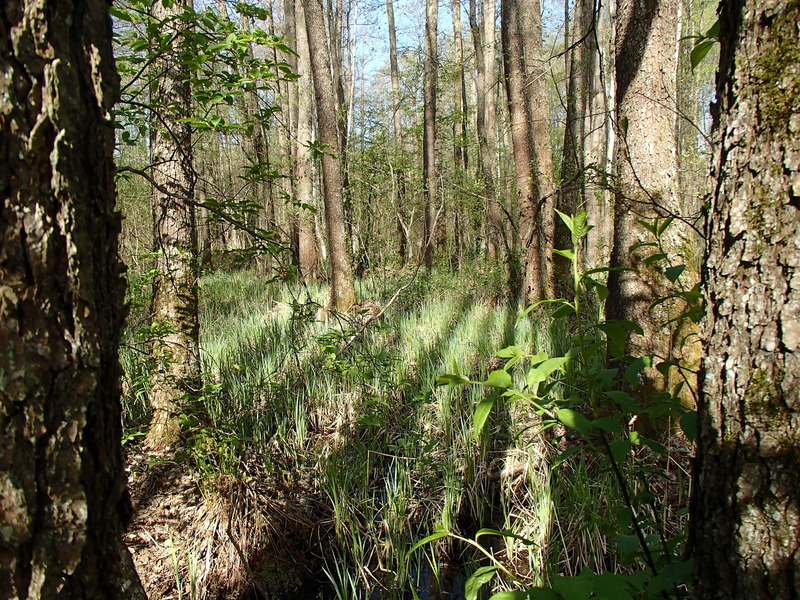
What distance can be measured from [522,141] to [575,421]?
4.81m

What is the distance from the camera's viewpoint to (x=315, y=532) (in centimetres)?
271

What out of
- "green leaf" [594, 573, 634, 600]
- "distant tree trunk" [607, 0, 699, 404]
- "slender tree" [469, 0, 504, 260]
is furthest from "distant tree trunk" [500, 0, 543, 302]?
"green leaf" [594, 573, 634, 600]

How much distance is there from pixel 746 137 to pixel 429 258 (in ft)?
30.6

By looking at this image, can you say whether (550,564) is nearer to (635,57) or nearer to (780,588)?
(780,588)

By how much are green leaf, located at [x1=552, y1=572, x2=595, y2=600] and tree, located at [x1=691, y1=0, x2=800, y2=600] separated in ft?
0.78

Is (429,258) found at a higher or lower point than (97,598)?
higher

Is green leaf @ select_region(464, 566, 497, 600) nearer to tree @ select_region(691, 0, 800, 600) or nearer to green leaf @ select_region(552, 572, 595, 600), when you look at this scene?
green leaf @ select_region(552, 572, 595, 600)

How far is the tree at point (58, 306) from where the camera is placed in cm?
72

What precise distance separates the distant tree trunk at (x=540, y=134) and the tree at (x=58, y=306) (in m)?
4.83

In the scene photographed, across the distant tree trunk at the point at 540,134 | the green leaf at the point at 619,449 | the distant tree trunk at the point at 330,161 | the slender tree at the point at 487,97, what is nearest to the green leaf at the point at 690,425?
the green leaf at the point at 619,449

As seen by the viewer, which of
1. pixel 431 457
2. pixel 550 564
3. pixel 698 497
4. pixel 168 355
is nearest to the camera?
pixel 698 497

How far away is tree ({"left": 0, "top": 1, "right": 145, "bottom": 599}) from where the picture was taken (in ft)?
2.36

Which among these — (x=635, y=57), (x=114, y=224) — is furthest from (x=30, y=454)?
(x=635, y=57)

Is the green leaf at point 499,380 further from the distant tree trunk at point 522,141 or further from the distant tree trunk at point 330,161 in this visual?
the distant tree trunk at point 330,161
